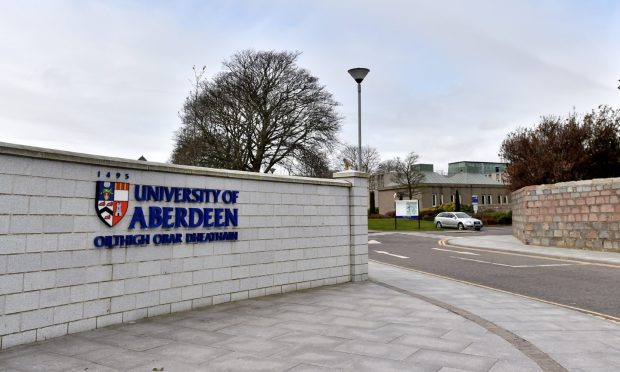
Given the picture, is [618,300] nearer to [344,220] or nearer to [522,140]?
[344,220]

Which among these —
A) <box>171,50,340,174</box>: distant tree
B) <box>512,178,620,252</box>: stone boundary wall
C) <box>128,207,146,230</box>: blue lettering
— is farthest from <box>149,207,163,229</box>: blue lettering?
<box>171,50,340,174</box>: distant tree

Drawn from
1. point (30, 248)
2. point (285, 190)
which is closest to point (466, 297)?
point (285, 190)

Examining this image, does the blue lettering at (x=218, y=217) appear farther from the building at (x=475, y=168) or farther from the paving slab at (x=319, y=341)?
the building at (x=475, y=168)

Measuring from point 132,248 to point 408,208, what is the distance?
111 ft

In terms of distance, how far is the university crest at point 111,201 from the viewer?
231 inches

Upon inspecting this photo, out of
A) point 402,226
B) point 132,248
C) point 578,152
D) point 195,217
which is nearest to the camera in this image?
point 132,248

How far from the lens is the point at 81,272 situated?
563cm

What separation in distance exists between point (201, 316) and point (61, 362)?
2.26m

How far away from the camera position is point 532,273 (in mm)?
12008

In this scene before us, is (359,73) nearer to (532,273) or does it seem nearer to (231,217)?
(231,217)

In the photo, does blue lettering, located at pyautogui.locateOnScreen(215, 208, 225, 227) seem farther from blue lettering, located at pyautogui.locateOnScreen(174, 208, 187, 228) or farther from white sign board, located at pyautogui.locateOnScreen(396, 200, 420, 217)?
white sign board, located at pyautogui.locateOnScreen(396, 200, 420, 217)

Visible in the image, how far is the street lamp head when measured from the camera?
11.9 m

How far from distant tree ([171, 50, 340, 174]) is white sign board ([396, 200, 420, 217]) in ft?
33.1

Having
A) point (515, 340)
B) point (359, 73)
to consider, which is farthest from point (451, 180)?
point (515, 340)
